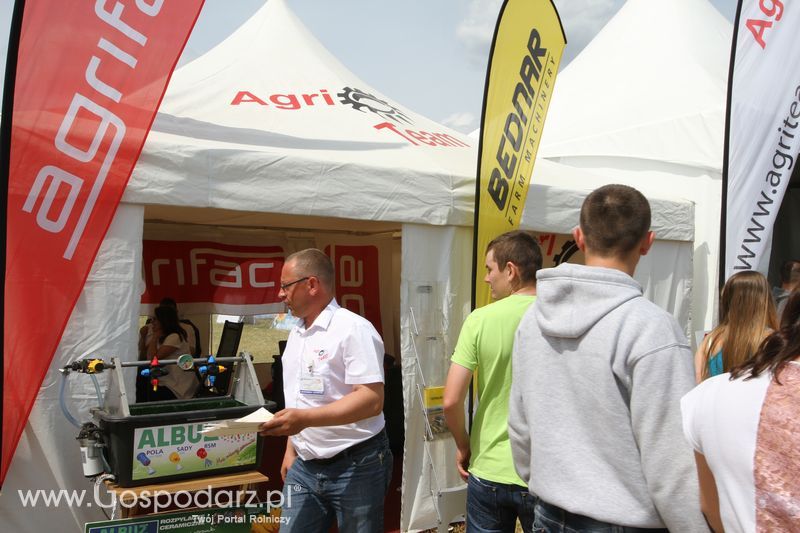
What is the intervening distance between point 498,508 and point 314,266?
1049 mm

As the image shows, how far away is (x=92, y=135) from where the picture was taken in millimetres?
3135

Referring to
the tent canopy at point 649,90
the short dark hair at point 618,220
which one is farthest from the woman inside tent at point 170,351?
the tent canopy at point 649,90

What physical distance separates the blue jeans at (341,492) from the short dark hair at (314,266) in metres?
0.60

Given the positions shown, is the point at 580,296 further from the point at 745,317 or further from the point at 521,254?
the point at 745,317

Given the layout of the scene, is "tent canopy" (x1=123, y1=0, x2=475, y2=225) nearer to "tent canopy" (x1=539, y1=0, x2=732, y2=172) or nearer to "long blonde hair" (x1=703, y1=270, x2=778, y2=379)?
"long blonde hair" (x1=703, y1=270, x2=778, y2=379)

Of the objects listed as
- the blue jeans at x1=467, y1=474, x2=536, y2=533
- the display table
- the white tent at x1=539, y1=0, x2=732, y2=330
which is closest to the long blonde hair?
the blue jeans at x1=467, y1=474, x2=536, y2=533

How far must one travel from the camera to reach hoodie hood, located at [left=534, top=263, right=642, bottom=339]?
1455mm

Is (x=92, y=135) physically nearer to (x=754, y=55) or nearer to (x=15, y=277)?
(x=15, y=277)

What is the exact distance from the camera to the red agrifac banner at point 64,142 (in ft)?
9.57

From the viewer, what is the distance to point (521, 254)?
2590 millimetres

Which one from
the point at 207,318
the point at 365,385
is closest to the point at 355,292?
the point at 207,318

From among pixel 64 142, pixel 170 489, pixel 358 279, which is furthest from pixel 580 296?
pixel 358 279

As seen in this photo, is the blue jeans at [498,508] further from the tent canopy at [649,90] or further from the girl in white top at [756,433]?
the tent canopy at [649,90]

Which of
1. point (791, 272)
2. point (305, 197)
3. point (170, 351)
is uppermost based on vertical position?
point (305, 197)
